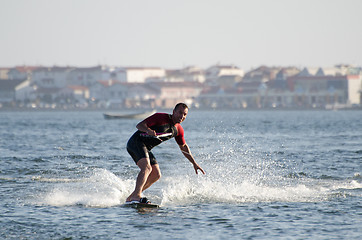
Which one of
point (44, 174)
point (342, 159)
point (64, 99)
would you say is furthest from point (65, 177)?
point (64, 99)

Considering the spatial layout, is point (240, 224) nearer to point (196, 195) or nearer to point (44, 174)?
point (196, 195)

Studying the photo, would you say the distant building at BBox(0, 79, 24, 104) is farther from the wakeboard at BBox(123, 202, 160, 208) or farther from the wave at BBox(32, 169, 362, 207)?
the wakeboard at BBox(123, 202, 160, 208)

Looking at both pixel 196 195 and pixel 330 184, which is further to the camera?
pixel 330 184

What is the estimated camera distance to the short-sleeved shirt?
12.7m

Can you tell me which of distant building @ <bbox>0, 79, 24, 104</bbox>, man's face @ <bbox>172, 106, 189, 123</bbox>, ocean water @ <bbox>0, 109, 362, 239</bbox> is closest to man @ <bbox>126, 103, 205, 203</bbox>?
man's face @ <bbox>172, 106, 189, 123</bbox>

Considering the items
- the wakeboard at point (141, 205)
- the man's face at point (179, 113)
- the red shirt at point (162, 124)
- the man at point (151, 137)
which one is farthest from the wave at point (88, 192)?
the man's face at point (179, 113)

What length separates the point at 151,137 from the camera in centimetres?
1305

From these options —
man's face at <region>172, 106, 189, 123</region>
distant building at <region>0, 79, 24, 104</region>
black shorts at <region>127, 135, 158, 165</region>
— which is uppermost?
distant building at <region>0, 79, 24, 104</region>

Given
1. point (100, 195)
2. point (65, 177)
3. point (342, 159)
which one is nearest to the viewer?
point (100, 195)

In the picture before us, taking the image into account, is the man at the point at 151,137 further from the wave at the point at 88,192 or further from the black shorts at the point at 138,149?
the wave at the point at 88,192

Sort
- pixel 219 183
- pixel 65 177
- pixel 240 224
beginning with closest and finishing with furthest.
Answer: pixel 240 224
pixel 219 183
pixel 65 177

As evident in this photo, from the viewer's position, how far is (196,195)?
1502 centimetres

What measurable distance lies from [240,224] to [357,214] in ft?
7.84

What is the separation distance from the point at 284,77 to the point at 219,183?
17404 centimetres
